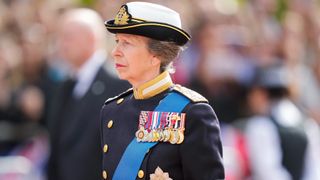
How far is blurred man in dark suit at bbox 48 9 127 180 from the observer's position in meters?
7.88

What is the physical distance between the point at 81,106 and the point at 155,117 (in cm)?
284

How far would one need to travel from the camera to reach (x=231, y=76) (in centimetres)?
1105

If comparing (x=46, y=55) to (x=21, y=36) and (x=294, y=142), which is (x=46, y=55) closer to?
(x=21, y=36)

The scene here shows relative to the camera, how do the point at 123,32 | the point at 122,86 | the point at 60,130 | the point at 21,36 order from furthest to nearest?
the point at 21,36
the point at 60,130
the point at 122,86
the point at 123,32

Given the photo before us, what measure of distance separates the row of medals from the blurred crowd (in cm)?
323

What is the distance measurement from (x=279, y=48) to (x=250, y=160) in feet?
8.89

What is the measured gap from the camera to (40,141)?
36.7 ft

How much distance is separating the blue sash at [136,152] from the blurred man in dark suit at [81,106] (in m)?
2.41

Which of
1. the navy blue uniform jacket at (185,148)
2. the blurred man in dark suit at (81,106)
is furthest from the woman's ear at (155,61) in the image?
the blurred man in dark suit at (81,106)

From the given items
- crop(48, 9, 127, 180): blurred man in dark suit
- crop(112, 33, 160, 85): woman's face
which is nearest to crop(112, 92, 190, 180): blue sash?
crop(112, 33, 160, 85): woman's face

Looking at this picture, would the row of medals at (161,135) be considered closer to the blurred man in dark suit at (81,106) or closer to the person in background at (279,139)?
the blurred man in dark suit at (81,106)

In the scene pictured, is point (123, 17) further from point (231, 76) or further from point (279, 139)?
point (231, 76)

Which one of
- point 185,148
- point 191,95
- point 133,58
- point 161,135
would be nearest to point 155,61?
point 133,58

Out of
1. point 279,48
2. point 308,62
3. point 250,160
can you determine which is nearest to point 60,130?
point 250,160
